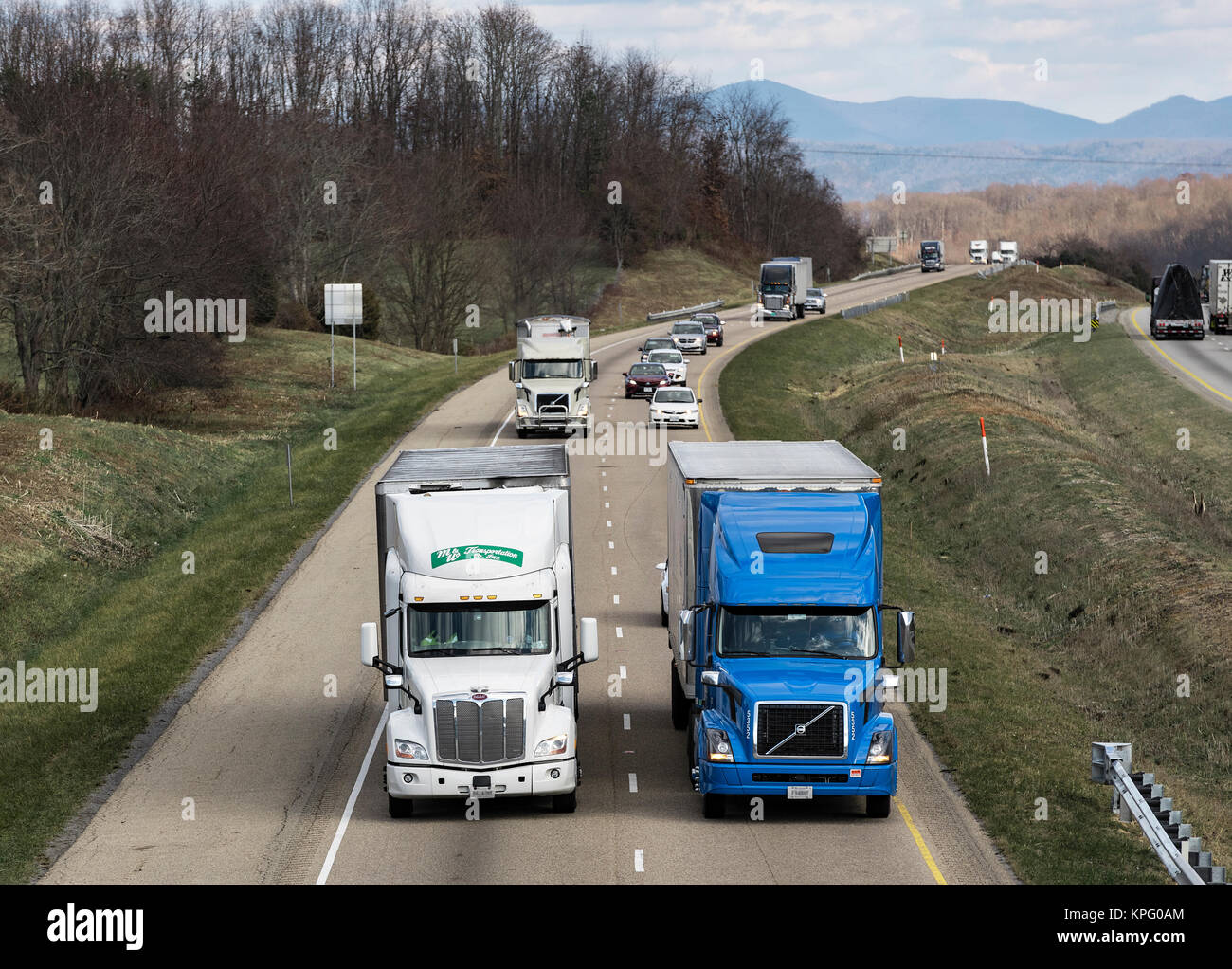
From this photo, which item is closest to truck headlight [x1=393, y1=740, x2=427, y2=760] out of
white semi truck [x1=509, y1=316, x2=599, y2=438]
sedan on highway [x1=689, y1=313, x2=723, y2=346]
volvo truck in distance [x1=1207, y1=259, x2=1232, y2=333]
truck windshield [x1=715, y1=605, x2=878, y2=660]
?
truck windshield [x1=715, y1=605, x2=878, y2=660]

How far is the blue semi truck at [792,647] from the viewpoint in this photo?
16.8 metres

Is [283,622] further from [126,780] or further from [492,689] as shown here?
[492,689]

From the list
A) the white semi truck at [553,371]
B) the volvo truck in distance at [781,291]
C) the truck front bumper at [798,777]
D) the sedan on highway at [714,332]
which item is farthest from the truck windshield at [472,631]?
the volvo truck in distance at [781,291]

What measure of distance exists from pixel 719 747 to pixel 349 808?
4.82 m

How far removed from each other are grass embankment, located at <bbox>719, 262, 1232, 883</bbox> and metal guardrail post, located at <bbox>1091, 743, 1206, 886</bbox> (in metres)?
0.37

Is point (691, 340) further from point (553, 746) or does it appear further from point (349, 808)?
point (553, 746)

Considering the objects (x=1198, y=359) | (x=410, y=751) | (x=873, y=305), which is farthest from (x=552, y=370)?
(x=873, y=305)

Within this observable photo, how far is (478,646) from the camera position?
1750 cm

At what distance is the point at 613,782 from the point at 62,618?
627 inches

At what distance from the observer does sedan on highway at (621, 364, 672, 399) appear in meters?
56.7

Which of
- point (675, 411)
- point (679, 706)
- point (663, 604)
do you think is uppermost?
point (675, 411)

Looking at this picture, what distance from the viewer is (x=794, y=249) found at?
144500mm

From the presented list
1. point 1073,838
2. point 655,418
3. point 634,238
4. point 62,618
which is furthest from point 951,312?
point 1073,838

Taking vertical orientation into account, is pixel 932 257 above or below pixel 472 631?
above
